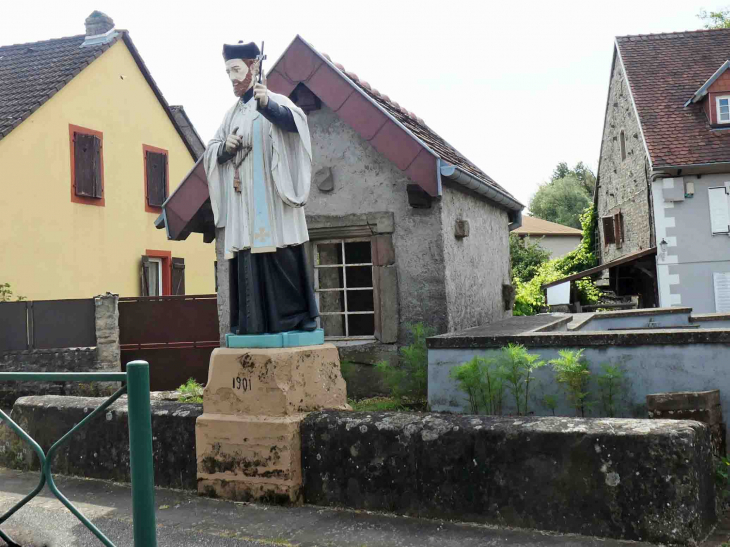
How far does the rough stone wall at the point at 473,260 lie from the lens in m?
8.58

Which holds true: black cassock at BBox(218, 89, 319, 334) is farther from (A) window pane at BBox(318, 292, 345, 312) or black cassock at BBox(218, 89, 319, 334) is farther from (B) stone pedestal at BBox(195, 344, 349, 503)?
(A) window pane at BBox(318, 292, 345, 312)

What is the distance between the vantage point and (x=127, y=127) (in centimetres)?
1703

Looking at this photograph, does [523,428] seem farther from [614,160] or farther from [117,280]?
[614,160]

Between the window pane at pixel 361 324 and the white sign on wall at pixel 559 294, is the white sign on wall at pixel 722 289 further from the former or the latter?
the window pane at pixel 361 324

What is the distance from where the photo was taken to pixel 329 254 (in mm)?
9758

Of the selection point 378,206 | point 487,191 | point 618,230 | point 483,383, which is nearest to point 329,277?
point 378,206

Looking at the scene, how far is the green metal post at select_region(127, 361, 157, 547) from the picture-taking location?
2.16 metres

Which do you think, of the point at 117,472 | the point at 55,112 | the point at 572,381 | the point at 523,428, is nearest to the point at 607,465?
the point at 523,428

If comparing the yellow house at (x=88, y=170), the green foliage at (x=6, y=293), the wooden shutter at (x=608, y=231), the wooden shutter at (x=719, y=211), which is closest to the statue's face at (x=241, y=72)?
the green foliage at (x=6, y=293)

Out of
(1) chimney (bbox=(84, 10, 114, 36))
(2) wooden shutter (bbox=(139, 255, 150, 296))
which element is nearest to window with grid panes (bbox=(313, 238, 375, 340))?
(2) wooden shutter (bbox=(139, 255, 150, 296))

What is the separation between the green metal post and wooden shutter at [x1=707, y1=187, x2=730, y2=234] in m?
18.8

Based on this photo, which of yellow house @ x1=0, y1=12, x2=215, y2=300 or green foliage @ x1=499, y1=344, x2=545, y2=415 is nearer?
green foliage @ x1=499, y1=344, x2=545, y2=415

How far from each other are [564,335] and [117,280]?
12.6 m

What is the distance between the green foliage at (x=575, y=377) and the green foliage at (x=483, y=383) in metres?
0.45
